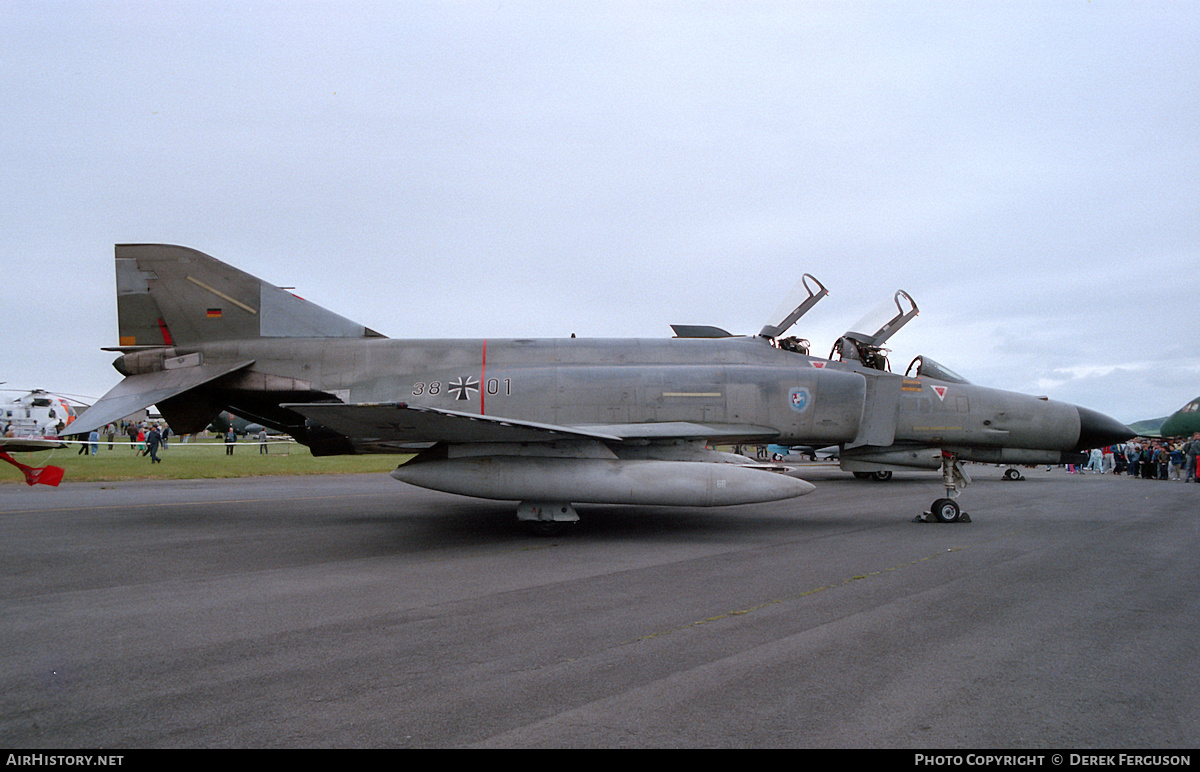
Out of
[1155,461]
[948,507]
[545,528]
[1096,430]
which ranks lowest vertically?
[1155,461]

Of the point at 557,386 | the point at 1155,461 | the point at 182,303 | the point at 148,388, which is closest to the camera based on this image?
the point at 557,386

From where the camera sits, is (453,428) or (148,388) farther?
(148,388)

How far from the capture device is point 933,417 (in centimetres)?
1058

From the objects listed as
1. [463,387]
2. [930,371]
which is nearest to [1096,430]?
[930,371]

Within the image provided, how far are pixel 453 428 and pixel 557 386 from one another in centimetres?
197

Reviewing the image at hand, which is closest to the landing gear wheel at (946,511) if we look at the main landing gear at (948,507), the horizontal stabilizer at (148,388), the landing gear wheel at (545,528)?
the main landing gear at (948,507)

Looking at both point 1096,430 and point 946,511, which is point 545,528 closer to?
point 946,511

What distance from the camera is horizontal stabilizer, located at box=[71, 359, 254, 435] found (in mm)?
9641

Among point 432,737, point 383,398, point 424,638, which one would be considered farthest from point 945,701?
point 383,398

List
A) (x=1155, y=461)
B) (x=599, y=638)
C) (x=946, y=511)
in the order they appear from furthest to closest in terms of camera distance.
→ (x=1155, y=461)
(x=946, y=511)
(x=599, y=638)

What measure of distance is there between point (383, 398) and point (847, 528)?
693 centimetres

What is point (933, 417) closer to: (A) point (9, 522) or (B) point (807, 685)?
(B) point (807, 685)

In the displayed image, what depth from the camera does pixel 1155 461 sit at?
2503 centimetres

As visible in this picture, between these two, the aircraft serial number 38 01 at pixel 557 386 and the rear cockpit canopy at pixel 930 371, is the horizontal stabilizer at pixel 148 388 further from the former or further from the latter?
the rear cockpit canopy at pixel 930 371
